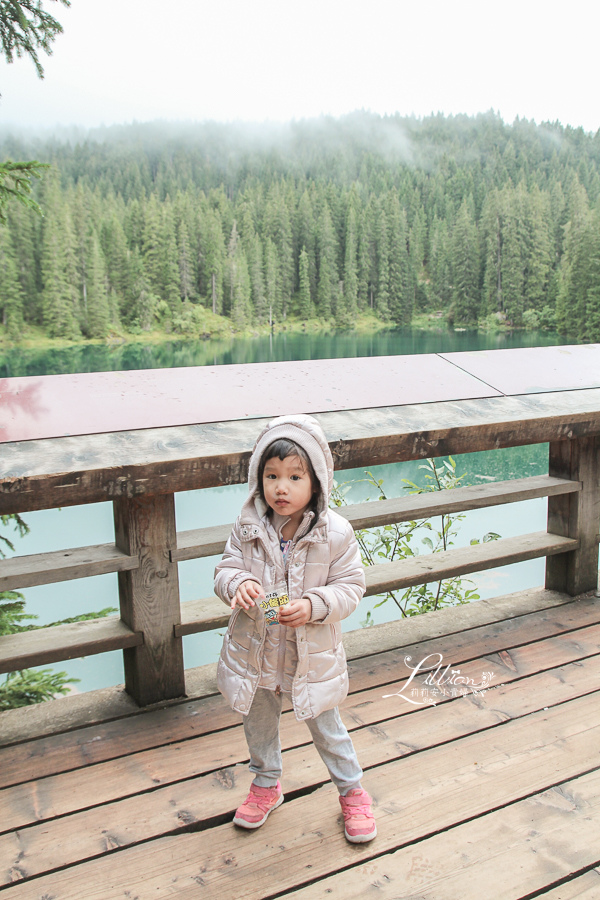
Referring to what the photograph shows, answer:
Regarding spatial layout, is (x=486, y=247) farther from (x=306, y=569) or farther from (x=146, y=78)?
(x=146, y=78)

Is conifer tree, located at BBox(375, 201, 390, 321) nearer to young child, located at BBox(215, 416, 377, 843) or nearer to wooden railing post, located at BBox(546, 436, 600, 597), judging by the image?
wooden railing post, located at BBox(546, 436, 600, 597)

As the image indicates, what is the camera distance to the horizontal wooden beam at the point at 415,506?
1.75 m

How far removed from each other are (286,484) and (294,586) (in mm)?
186

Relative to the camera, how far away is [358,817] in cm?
131

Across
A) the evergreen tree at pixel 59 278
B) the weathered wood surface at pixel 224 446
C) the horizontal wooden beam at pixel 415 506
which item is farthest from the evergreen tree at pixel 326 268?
the weathered wood surface at pixel 224 446

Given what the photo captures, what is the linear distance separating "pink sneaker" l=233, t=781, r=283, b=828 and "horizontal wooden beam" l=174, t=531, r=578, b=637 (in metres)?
0.49

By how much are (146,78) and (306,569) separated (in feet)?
442

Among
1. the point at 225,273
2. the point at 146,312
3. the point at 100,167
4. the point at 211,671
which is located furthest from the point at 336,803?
the point at 100,167

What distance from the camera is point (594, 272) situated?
36.9 m

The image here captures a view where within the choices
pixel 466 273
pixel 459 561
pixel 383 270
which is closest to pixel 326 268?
pixel 383 270

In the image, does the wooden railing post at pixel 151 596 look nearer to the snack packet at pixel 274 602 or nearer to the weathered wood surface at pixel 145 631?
the weathered wood surface at pixel 145 631

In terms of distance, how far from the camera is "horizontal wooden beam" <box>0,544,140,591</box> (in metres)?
1.55

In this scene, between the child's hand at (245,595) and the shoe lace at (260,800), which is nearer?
the child's hand at (245,595)

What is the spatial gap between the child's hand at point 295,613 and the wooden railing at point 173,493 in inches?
14.8
